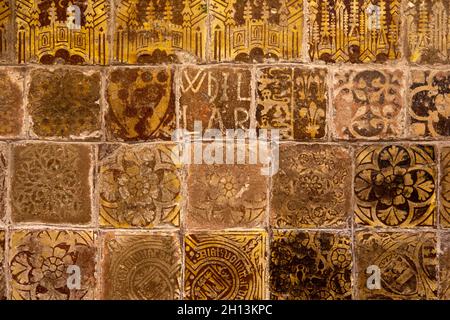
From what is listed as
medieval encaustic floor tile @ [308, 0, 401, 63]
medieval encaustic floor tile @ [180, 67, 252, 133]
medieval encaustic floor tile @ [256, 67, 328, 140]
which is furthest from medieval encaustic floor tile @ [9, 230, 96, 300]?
medieval encaustic floor tile @ [308, 0, 401, 63]

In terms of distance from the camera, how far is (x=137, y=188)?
3156 millimetres

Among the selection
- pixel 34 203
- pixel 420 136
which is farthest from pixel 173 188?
pixel 420 136

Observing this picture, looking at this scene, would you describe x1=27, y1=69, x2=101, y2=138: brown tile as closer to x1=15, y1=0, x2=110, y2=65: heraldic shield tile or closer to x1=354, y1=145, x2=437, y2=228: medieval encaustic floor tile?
x1=15, y1=0, x2=110, y2=65: heraldic shield tile

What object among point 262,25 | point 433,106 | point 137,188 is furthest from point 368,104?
point 137,188

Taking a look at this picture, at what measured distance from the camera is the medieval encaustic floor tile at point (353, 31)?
311cm

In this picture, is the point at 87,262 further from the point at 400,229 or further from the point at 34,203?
the point at 400,229

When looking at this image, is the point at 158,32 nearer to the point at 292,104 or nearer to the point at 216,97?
the point at 216,97

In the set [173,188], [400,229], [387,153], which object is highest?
[387,153]

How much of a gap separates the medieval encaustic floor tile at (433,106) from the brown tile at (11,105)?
2.63m

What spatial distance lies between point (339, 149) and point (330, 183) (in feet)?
0.77

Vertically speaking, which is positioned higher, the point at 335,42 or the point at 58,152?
the point at 335,42

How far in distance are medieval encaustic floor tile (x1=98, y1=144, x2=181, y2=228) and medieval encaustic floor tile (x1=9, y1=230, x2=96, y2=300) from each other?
30 centimetres

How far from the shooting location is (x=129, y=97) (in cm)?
315

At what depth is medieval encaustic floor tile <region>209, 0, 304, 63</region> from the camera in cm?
312
